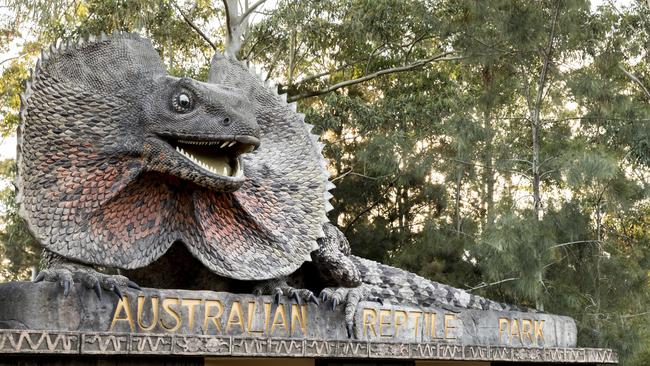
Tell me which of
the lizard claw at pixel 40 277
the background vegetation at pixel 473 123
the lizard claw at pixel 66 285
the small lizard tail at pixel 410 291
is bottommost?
the lizard claw at pixel 66 285

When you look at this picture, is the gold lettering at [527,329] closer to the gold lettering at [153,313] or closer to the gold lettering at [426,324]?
the gold lettering at [426,324]

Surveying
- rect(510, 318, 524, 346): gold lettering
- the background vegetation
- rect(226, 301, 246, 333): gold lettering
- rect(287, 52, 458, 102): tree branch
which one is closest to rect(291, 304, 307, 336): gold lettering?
rect(226, 301, 246, 333): gold lettering

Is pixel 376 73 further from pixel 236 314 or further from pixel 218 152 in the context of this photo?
pixel 236 314

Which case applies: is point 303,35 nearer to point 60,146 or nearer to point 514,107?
point 514,107

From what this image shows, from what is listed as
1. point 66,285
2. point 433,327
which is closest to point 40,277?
point 66,285

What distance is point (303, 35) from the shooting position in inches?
555

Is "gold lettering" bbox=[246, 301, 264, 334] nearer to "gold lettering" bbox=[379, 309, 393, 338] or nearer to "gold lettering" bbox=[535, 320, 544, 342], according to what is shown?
"gold lettering" bbox=[379, 309, 393, 338]

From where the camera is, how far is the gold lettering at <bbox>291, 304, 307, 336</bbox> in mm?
5141

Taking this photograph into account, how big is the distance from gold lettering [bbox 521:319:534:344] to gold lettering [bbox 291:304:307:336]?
6.33ft

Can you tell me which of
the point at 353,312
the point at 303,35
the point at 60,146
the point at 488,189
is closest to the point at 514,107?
the point at 488,189

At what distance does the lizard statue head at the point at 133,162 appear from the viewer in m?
4.82

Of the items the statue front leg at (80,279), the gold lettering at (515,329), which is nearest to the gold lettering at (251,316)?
the statue front leg at (80,279)

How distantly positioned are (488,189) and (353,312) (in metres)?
8.93

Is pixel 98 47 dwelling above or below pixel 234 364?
above
